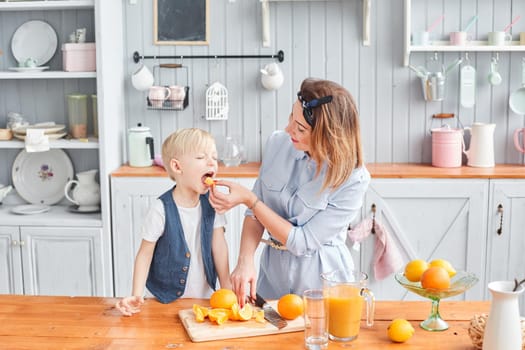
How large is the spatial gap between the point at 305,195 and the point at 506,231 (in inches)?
70.5

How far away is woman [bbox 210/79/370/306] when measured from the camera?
217 centimetres

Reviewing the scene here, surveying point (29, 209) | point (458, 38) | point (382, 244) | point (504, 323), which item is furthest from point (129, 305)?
point (458, 38)

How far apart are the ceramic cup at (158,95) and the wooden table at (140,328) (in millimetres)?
1877

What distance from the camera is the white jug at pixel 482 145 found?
384 centimetres

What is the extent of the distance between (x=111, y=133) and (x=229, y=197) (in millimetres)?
1814

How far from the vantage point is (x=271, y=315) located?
1971 mm

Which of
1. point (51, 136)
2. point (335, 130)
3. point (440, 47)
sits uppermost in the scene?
point (440, 47)

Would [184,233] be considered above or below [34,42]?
below

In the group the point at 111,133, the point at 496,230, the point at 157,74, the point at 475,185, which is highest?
the point at 157,74

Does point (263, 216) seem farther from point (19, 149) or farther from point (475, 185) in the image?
point (19, 149)

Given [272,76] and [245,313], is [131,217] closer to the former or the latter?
[272,76]

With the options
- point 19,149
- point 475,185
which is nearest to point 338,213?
point 475,185

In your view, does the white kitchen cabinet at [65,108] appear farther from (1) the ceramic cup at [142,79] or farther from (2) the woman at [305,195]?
(2) the woman at [305,195]

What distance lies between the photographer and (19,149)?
4164mm
